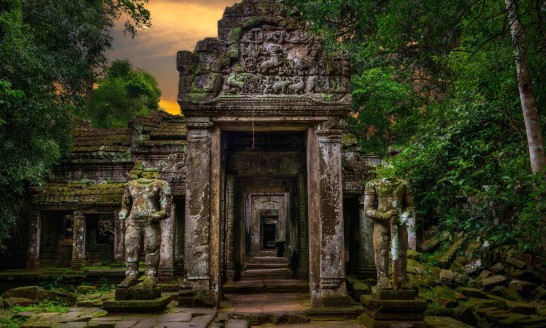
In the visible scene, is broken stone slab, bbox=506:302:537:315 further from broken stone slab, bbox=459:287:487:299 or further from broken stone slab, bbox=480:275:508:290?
broken stone slab, bbox=480:275:508:290

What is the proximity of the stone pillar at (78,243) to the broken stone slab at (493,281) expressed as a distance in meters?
12.9

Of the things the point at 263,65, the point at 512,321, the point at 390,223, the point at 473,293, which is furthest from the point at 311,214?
the point at 473,293

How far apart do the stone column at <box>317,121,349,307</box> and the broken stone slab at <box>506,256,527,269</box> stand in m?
4.10

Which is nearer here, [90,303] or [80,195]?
[90,303]

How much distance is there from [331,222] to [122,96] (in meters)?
26.8

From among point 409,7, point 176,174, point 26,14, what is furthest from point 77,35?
point 409,7

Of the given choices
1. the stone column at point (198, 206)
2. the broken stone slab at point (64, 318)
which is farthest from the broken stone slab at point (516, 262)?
the broken stone slab at point (64, 318)

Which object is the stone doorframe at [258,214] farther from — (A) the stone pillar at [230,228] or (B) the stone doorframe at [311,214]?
(B) the stone doorframe at [311,214]

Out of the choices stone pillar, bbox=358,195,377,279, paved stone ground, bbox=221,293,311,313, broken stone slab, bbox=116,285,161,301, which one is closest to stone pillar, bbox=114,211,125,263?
paved stone ground, bbox=221,293,311,313

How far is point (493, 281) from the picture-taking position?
8750 mm

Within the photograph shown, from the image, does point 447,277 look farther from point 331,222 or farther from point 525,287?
point 331,222

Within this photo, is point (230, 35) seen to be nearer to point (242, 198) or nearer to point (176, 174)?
point (176, 174)

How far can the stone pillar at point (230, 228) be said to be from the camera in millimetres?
10883

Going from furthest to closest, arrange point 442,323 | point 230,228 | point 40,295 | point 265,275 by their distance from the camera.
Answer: point 265,275 → point 230,228 → point 40,295 → point 442,323
